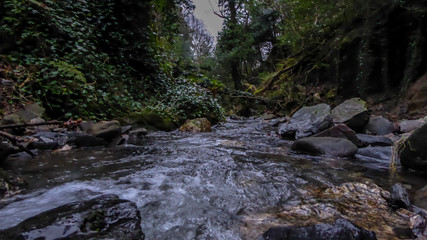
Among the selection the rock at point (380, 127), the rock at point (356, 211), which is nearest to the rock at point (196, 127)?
the rock at point (380, 127)

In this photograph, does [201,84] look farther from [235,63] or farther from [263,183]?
[235,63]

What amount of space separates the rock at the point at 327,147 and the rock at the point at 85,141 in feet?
9.74

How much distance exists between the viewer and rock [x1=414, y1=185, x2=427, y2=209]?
1471mm

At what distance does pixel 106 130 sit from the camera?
142 inches

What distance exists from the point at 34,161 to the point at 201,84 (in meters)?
6.05

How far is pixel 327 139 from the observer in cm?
317

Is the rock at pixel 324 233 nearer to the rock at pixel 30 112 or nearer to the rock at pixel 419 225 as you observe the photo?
the rock at pixel 419 225

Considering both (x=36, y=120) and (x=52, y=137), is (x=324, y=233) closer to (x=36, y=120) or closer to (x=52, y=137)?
(x=52, y=137)

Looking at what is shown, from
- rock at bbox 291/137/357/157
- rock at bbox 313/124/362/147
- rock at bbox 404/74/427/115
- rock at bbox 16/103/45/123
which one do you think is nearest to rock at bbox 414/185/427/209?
rock at bbox 291/137/357/157

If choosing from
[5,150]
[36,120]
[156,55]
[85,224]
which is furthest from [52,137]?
[156,55]

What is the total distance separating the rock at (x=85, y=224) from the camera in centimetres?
104

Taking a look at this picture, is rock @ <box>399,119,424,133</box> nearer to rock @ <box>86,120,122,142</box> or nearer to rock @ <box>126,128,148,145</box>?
rock @ <box>126,128,148,145</box>

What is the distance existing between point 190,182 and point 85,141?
85.1 inches

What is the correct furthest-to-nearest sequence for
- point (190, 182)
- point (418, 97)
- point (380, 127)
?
point (418, 97) < point (380, 127) < point (190, 182)
